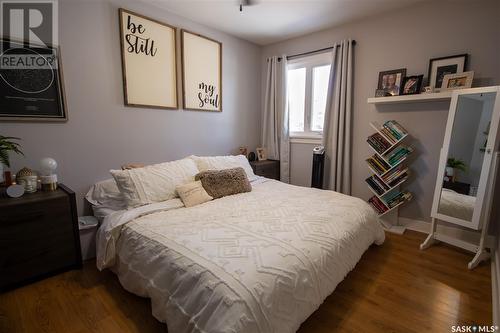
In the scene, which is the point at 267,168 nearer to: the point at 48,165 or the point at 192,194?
the point at 192,194

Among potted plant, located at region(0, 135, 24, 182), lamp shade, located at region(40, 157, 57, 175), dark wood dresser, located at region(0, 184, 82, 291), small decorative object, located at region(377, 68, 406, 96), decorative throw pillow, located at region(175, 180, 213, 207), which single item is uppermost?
small decorative object, located at region(377, 68, 406, 96)

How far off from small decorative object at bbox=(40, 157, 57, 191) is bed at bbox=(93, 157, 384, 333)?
0.60m

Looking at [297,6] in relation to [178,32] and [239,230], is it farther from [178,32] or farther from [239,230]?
[239,230]

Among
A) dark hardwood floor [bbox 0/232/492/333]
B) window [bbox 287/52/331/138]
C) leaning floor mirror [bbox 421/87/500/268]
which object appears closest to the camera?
dark hardwood floor [bbox 0/232/492/333]

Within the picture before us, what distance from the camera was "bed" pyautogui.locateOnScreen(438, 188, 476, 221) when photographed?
2.12m

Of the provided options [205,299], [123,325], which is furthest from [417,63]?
[123,325]

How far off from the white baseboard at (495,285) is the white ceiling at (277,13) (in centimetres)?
261

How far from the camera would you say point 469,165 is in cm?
213

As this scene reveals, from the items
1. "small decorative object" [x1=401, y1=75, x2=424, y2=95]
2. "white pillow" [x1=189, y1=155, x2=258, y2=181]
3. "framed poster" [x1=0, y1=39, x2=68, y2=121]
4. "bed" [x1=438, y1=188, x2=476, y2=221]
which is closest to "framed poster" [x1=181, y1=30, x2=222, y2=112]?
"white pillow" [x1=189, y1=155, x2=258, y2=181]

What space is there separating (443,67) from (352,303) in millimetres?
2487

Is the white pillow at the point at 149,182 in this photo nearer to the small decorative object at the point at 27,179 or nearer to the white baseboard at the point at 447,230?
the small decorative object at the point at 27,179

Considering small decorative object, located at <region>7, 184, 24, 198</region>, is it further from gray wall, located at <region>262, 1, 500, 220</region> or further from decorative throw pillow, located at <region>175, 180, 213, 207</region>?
gray wall, located at <region>262, 1, 500, 220</region>

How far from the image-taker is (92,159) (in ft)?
7.55

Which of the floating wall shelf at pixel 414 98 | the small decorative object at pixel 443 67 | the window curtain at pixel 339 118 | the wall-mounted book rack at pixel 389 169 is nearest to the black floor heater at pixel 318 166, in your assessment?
the window curtain at pixel 339 118
